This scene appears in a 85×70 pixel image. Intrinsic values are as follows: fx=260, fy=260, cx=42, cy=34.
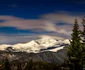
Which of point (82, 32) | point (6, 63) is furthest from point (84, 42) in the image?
point (6, 63)

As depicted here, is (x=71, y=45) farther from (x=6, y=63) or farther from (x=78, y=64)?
(x=6, y=63)

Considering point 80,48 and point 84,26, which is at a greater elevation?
point 84,26

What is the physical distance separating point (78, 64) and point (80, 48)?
3304 mm

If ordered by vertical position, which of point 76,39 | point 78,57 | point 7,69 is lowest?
point 7,69

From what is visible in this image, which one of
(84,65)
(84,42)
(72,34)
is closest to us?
(84,42)

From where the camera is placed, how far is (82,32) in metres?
49.1

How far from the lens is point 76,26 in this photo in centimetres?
5625

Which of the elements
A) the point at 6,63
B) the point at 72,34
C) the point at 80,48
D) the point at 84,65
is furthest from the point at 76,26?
the point at 6,63

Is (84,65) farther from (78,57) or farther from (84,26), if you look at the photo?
(84,26)

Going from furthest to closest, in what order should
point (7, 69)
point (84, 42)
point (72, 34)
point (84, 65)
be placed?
point (7, 69)
point (72, 34)
point (84, 65)
point (84, 42)

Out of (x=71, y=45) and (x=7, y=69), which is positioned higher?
(x=71, y=45)

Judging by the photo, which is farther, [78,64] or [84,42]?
[78,64]

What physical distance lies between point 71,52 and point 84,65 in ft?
12.2

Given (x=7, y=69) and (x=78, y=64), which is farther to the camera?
(x=7, y=69)
